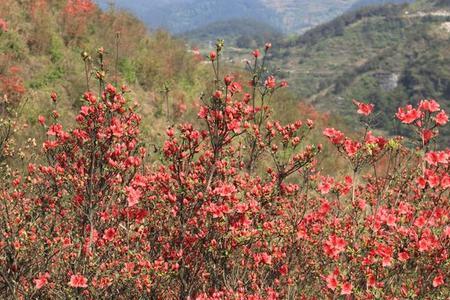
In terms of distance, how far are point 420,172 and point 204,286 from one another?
262cm

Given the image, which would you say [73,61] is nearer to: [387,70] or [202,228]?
[202,228]

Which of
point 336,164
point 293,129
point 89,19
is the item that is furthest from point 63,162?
point 89,19

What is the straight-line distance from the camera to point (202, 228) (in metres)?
4.48

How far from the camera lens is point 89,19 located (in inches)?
773

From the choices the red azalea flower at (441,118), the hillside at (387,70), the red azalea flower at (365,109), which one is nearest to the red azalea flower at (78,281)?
the red azalea flower at (365,109)

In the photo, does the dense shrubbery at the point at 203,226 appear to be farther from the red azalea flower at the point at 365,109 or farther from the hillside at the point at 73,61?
the hillside at the point at 73,61

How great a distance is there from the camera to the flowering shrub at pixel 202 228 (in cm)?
419

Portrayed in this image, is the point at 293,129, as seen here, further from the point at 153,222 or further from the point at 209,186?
the point at 153,222

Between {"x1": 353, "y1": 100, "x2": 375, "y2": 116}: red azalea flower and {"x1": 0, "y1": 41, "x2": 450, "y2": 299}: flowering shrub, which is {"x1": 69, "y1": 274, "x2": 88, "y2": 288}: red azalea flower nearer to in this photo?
{"x1": 0, "y1": 41, "x2": 450, "y2": 299}: flowering shrub

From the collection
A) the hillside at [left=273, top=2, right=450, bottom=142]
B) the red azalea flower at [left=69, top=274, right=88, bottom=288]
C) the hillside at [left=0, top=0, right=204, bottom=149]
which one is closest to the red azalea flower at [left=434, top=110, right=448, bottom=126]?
the red azalea flower at [left=69, top=274, right=88, bottom=288]

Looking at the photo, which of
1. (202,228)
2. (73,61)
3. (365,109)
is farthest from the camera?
(73,61)

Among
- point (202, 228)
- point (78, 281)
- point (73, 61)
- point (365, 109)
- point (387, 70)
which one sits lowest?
point (387, 70)

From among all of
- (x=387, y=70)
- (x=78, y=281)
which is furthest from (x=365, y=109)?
(x=387, y=70)

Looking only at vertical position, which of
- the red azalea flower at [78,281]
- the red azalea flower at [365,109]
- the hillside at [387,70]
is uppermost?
the red azalea flower at [365,109]
